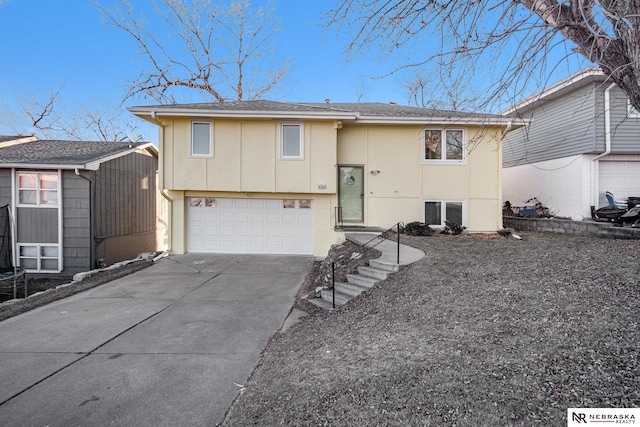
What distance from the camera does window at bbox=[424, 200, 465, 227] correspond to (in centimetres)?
1139

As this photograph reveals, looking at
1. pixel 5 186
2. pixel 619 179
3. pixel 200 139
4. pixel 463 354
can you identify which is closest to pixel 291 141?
pixel 200 139

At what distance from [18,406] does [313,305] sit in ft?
13.6

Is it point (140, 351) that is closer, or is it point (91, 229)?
point (140, 351)

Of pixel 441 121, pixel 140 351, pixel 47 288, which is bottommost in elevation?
pixel 47 288

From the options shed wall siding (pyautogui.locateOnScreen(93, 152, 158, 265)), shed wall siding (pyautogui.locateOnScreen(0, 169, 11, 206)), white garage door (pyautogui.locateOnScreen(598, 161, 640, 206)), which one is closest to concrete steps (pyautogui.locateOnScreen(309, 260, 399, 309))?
shed wall siding (pyautogui.locateOnScreen(93, 152, 158, 265))

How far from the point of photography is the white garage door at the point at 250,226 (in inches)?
453

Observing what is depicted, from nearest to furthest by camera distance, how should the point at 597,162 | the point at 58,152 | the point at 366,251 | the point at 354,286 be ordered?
the point at 354,286
the point at 366,251
the point at 597,162
the point at 58,152

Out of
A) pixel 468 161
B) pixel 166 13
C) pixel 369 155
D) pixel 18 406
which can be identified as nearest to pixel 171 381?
pixel 18 406

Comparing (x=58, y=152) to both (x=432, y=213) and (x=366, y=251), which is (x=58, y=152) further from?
(x=432, y=213)

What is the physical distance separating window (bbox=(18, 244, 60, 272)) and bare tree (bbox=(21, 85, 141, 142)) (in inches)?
597

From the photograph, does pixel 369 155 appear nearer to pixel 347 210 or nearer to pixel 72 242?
pixel 347 210

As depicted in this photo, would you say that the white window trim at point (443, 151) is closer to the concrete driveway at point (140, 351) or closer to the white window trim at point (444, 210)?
the white window trim at point (444, 210)

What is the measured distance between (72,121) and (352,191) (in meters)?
22.7

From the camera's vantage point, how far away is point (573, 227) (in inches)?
436
